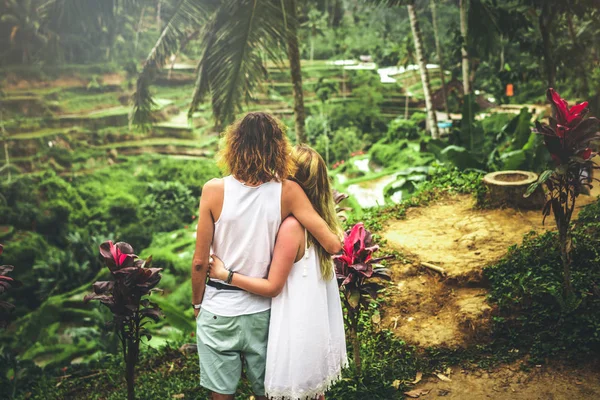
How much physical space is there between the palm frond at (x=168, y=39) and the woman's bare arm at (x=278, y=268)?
6.91 meters

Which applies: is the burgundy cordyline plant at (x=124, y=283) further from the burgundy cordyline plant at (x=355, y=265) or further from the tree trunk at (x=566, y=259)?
the tree trunk at (x=566, y=259)

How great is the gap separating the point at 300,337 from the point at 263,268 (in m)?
0.31

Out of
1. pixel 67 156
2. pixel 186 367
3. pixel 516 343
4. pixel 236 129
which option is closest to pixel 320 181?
pixel 236 129

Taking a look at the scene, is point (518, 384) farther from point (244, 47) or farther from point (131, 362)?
point (244, 47)

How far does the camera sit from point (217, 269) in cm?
207

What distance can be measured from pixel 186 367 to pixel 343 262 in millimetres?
2346

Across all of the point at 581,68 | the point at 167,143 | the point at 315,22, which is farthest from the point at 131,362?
the point at 167,143

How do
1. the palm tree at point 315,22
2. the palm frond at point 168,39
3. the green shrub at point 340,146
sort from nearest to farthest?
A: the palm frond at point 168,39 → the green shrub at point 340,146 → the palm tree at point 315,22

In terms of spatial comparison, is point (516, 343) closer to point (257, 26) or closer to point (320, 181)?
point (320, 181)

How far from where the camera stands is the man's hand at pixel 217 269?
205 cm

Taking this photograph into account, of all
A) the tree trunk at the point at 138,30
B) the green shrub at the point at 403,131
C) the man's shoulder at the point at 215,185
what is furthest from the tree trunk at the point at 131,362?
the tree trunk at the point at 138,30

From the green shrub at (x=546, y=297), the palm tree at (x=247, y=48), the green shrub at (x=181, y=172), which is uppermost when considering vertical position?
the palm tree at (x=247, y=48)

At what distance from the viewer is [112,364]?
18.5 ft

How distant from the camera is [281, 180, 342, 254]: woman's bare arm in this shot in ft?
6.73
